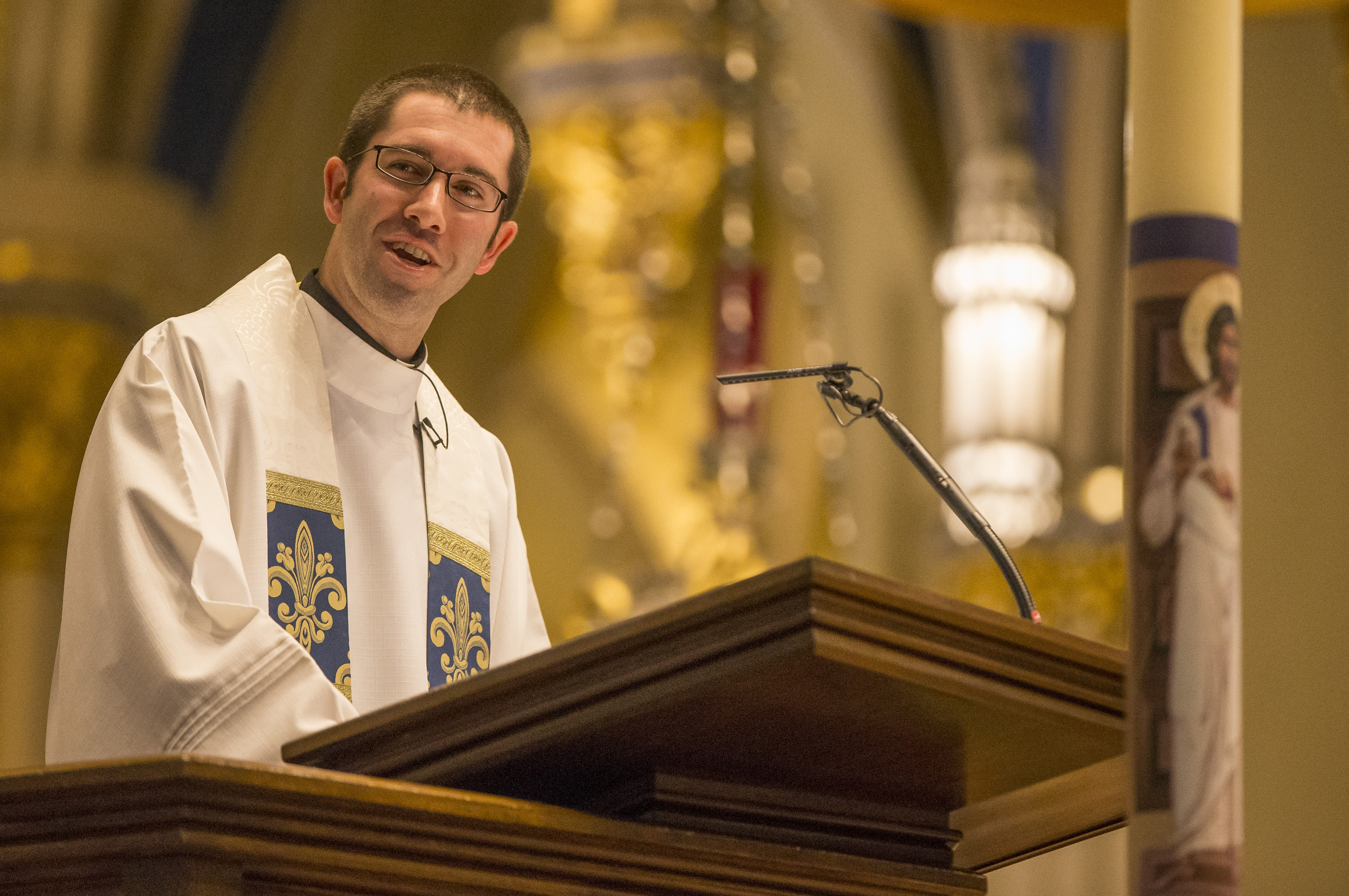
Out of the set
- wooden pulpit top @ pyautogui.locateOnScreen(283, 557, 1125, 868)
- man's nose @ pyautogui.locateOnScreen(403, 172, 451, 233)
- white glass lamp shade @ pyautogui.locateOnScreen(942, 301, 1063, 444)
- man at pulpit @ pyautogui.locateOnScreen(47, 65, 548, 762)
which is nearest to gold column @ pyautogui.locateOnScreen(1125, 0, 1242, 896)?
wooden pulpit top @ pyautogui.locateOnScreen(283, 557, 1125, 868)

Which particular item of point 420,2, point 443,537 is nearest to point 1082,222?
point 420,2

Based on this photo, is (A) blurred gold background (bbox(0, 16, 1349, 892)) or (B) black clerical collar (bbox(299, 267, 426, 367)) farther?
A: (A) blurred gold background (bbox(0, 16, 1349, 892))

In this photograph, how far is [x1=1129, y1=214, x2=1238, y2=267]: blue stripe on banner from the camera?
1430 millimetres

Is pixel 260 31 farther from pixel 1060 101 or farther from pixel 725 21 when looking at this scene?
pixel 1060 101

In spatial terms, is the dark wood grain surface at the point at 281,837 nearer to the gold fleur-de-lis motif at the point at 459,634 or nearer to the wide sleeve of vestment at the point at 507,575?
the gold fleur-de-lis motif at the point at 459,634

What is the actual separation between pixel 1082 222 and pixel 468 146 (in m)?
6.62

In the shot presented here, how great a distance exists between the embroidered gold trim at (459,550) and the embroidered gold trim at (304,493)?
0.54 feet

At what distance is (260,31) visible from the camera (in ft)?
32.1

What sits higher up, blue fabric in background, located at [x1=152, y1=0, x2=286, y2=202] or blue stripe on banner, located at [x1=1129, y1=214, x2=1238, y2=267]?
blue fabric in background, located at [x1=152, y1=0, x2=286, y2=202]

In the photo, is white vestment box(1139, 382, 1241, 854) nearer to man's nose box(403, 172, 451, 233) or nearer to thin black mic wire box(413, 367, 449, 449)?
man's nose box(403, 172, 451, 233)

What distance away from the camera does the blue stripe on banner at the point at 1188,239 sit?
4.69 feet

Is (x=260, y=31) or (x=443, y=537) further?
(x=260, y=31)

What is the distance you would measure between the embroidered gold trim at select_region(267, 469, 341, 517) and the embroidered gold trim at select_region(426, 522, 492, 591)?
16 cm

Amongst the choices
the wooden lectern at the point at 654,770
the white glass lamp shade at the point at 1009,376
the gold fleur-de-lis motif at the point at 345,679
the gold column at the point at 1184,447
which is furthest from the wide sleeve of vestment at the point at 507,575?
the white glass lamp shade at the point at 1009,376
